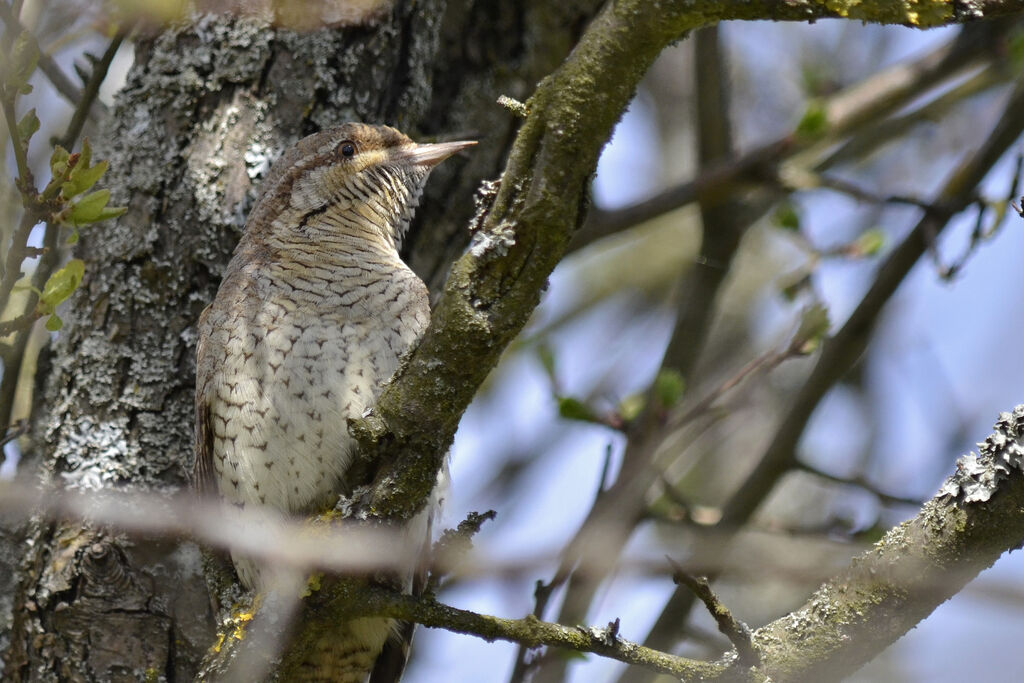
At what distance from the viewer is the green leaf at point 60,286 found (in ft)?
8.43

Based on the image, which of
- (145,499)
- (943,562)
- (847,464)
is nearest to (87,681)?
(145,499)

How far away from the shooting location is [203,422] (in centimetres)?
333

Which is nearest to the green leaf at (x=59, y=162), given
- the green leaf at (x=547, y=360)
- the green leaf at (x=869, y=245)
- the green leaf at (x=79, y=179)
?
the green leaf at (x=79, y=179)

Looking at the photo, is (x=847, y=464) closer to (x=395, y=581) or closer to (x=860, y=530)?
(x=860, y=530)

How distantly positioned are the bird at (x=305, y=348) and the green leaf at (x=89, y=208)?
2.55 ft

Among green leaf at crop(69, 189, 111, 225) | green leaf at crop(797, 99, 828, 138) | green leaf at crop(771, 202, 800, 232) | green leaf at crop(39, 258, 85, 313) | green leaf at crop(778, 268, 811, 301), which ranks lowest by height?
green leaf at crop(39, 258, 85, 313)

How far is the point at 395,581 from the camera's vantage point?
3.29 metres

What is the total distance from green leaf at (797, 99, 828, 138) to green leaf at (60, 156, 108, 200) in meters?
2.87

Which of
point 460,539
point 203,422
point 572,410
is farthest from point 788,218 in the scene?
point 203,422

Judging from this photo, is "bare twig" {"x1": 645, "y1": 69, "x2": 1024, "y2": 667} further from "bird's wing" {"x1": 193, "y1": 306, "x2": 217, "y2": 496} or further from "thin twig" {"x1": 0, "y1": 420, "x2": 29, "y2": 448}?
"thin twig" {"x1": 0, "y1": 420, "x2": 29, "y2": 448}

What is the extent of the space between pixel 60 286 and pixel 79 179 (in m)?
0.28

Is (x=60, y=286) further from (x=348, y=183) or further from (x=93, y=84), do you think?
(x=348, y=183)

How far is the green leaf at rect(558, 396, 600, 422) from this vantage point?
13.2ft

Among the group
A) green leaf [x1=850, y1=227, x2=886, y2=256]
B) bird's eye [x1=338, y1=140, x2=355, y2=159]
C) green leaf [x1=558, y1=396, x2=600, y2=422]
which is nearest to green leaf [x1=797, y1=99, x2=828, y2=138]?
green leaf [x1=850, y1=227, x2=886, y2=256]
